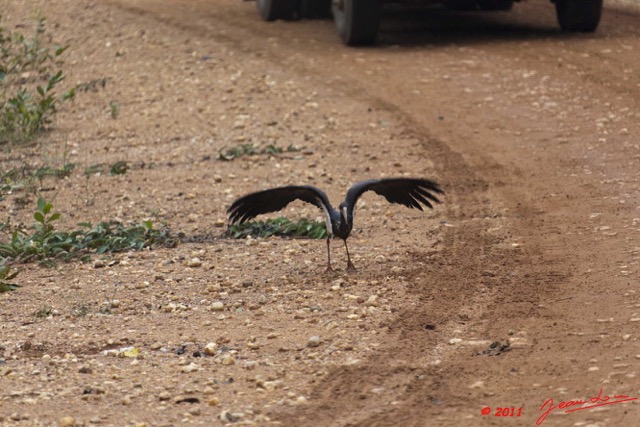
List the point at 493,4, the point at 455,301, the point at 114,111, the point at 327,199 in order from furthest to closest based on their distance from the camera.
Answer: the point at 493,4 < the point at 114,111 < the point at 327,199 < the point at 455,301

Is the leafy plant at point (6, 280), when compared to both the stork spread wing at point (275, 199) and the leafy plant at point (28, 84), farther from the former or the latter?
the leafy plant at point (28, 84)

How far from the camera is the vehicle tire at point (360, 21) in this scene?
13914 millimetres

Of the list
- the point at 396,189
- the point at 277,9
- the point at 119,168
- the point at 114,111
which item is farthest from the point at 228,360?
the point at 277,9

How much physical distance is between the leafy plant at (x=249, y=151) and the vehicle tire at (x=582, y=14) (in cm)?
501

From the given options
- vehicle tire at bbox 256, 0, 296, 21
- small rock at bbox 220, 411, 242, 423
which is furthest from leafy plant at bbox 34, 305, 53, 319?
vehicle tire at bbox 256, 0, 296, 21

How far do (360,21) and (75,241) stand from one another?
6.67 meters

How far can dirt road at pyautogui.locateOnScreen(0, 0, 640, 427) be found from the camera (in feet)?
17.1

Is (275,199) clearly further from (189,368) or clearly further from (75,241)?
(75,241)

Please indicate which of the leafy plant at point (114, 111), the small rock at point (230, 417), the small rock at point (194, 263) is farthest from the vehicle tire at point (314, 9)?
the small rock at point (230, 417)

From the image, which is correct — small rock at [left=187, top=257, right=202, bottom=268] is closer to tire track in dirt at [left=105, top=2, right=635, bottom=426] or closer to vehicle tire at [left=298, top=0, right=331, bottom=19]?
tire track in dirt at [left=105, top=2, right=635, bottom=426]

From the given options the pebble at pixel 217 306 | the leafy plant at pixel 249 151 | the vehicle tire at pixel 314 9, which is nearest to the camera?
the pebble at pixel 217 306

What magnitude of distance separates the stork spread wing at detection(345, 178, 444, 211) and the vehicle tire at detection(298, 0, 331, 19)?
32.8 feet

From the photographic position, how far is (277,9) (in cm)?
1667

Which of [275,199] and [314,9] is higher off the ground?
[275,199]
